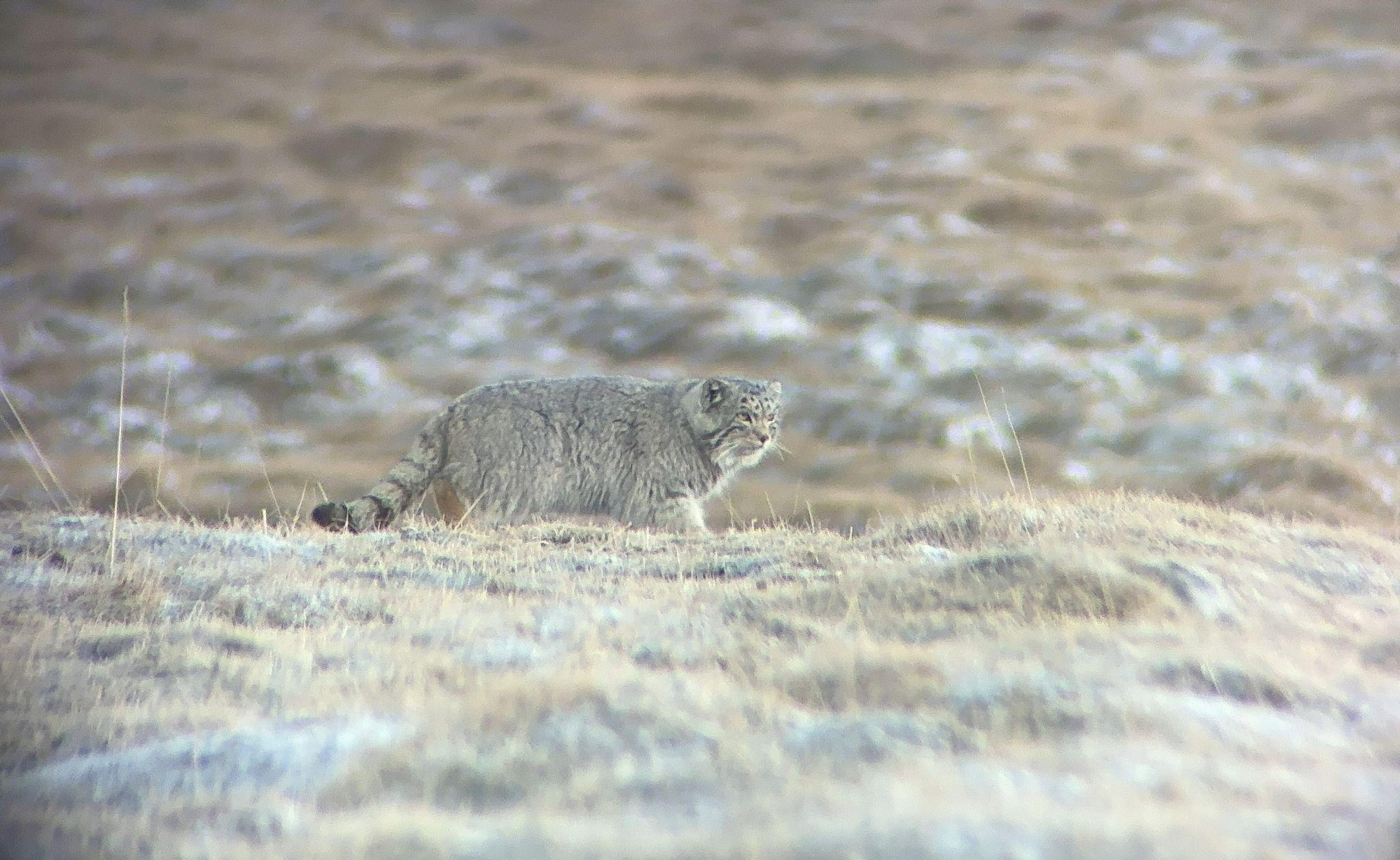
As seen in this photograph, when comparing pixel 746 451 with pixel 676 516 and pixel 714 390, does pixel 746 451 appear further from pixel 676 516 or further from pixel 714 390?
pixel 676 516

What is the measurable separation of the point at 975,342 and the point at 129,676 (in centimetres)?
967

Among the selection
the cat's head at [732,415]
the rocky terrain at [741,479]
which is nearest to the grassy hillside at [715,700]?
the rocky terrain at [741,479]

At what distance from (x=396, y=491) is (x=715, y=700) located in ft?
16.3

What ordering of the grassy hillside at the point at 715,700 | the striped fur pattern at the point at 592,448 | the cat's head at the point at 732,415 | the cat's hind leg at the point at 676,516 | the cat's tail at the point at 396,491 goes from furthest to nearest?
1. the cat's head at the point at 732,415
2. the cat's hind leg at the point at 676,516
3. the striped fur pattern at the point at 592,448
4. the cat's tail at the point at 396,491
5. the grassy hillside at the point at 715,700

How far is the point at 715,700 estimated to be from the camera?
12.0 ft

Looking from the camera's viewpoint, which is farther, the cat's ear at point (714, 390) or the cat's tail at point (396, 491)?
the cat's ear at point (714, 390)

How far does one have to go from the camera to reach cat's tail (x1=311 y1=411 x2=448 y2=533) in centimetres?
735

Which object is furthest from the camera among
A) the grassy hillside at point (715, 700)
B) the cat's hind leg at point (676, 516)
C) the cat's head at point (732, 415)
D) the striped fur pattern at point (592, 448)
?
the cat's head at point (732, 415)

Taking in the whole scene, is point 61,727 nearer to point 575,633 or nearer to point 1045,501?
point 575,633

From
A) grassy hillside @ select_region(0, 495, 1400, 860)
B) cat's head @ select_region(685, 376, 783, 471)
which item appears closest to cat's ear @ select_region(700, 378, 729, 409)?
cat's head @ select_region(685, 376, 783, 471)

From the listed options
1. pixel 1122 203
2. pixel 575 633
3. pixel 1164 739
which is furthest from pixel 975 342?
pixel 1164 739

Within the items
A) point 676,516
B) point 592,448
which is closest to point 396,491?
point 592,448

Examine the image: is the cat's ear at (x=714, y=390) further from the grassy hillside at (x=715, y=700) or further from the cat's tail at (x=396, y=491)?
the grassy hillside at (x=715, y=700)

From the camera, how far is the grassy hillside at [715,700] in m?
2.75
